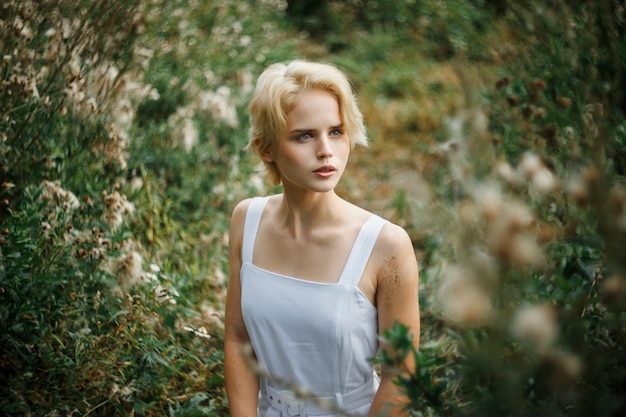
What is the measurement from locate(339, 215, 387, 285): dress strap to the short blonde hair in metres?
0.29

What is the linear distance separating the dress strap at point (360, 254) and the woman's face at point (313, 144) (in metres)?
0.16

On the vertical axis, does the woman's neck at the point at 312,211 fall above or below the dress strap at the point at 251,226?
above

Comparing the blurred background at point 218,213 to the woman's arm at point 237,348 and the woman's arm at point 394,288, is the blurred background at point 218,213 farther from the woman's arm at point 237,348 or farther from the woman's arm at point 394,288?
the woman's arm at point 237,348

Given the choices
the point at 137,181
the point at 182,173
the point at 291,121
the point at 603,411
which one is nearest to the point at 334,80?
the point at 291,121

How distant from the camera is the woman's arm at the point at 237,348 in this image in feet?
6.67

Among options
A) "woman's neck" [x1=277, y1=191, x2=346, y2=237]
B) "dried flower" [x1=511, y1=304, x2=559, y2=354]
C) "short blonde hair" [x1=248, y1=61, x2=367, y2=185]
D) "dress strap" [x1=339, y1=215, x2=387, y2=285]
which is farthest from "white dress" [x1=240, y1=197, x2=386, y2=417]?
"dried flower" [x1=511, y1=304, x2=559, y2=354]

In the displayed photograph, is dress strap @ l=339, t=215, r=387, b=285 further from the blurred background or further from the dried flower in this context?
the dried flower

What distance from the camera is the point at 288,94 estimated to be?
6.07ft

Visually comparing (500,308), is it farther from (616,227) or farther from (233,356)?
(233,356)

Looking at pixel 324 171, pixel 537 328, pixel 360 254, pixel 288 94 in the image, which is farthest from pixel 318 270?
pixel 537 328

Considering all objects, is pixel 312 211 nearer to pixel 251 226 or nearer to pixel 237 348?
pixel 251 226

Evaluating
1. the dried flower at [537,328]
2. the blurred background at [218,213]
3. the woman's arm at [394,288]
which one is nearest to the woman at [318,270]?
the woman's arm at [394,288]

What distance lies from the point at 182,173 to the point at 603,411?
10.3 feet

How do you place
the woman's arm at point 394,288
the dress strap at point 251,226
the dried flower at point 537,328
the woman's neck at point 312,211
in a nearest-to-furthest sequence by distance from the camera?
the dried flower at point 537,328
the woman's arm at point 394,288
the woman's neck at point 312,211
the dress strap at point 251,226
